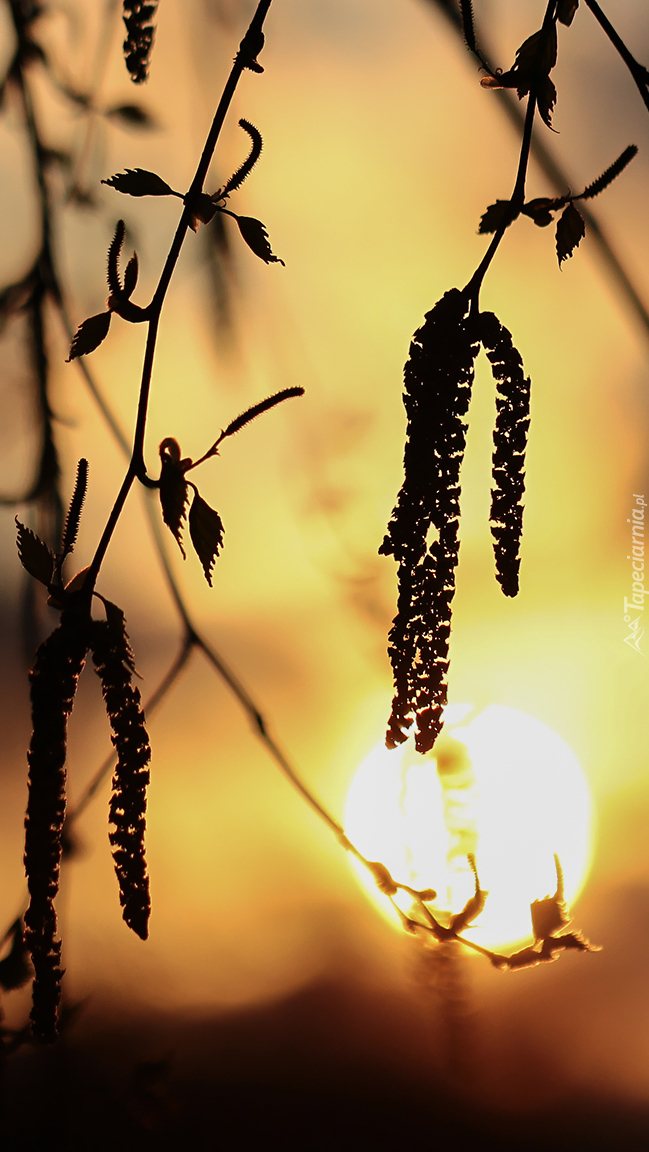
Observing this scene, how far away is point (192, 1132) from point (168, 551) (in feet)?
1.96

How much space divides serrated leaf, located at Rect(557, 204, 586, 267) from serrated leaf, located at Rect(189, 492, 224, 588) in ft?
0.59

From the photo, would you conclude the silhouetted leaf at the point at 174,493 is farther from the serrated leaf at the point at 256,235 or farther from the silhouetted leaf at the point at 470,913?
the silhouetted leaf at the point at 470,913

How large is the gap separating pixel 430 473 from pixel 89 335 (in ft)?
0.46

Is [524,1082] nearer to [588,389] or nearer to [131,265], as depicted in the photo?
[588,389]

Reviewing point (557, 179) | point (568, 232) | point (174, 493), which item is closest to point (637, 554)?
point (557, 179)

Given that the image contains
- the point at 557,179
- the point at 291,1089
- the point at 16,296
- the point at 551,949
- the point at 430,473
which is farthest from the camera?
the point at 291,1089

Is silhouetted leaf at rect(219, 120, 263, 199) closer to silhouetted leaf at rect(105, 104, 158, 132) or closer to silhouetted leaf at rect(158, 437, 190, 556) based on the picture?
silhouetted leaf at rect(158, 437, 190, 556)

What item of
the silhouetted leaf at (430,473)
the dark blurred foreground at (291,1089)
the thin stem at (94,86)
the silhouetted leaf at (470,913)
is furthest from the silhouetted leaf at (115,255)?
the dark blurred foreground at (291,1089)

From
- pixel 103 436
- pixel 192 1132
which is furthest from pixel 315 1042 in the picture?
pixel 103 436

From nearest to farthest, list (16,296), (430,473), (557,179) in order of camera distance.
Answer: (430,473) → (557,179) → (16,296)

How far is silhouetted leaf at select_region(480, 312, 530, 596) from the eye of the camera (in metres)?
0.28

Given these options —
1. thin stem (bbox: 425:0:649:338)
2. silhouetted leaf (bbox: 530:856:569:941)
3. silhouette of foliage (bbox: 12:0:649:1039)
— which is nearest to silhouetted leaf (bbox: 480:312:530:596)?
silhouette of foliage (bbox: 12:0:649:1039)

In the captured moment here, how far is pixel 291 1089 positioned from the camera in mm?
822

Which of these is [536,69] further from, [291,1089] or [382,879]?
[291,1089]
